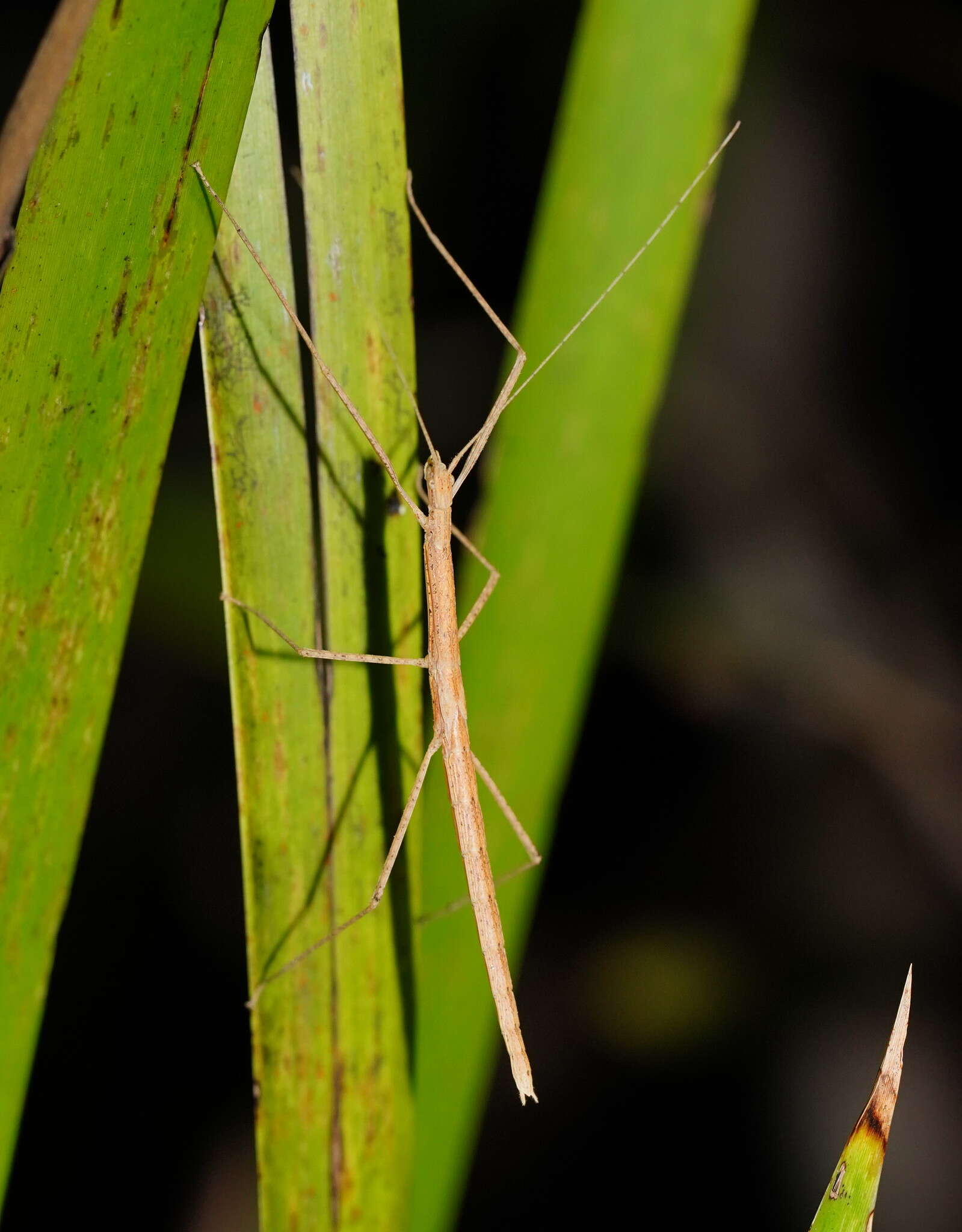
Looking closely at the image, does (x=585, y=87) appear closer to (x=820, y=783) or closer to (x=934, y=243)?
(x=934, y=243)

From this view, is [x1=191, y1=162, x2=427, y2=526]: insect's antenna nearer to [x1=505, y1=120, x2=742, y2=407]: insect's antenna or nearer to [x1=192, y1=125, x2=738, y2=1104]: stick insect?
[x1=192, y1=125, x2=738, y2=1104]: stick insect

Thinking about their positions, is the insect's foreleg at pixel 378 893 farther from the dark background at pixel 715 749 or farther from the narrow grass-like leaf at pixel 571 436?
the dark background at pixel 715 749

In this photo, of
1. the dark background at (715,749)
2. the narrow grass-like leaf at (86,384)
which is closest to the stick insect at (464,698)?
the narrow grass-like leaf at (86,384)

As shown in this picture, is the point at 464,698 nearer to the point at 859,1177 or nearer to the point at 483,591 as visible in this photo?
the point at 483,591

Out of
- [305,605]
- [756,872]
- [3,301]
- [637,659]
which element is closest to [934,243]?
[637,659]

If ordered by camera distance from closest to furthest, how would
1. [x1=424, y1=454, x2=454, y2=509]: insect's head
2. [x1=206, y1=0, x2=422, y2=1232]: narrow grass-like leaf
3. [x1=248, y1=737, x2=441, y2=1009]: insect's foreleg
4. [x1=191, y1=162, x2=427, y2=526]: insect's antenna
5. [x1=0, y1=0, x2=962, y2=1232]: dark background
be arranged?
[x1=191, y1=162, x2=427, y2=526]: insect's antenna < [x1=206, y1=0, x2=422, y2=1232]: narrow grass-like leaf < [x1=248, y1=737, x2=441, y2=1009]: insect's foreleg < [x1=424, y1=454, x2=454, y2=509]: insect's head < [x1=0, y1=0, x2=962, y2=1232]: dark background

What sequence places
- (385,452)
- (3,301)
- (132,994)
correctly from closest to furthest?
(3,301) < (385,452) < (132,994)

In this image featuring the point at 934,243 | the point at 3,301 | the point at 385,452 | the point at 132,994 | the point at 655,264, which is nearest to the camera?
the point at 3,301

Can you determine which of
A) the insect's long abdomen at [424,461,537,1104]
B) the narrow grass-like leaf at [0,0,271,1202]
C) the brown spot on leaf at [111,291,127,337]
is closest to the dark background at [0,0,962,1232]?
the insect's long abdomen at [424,461,537,1104]
